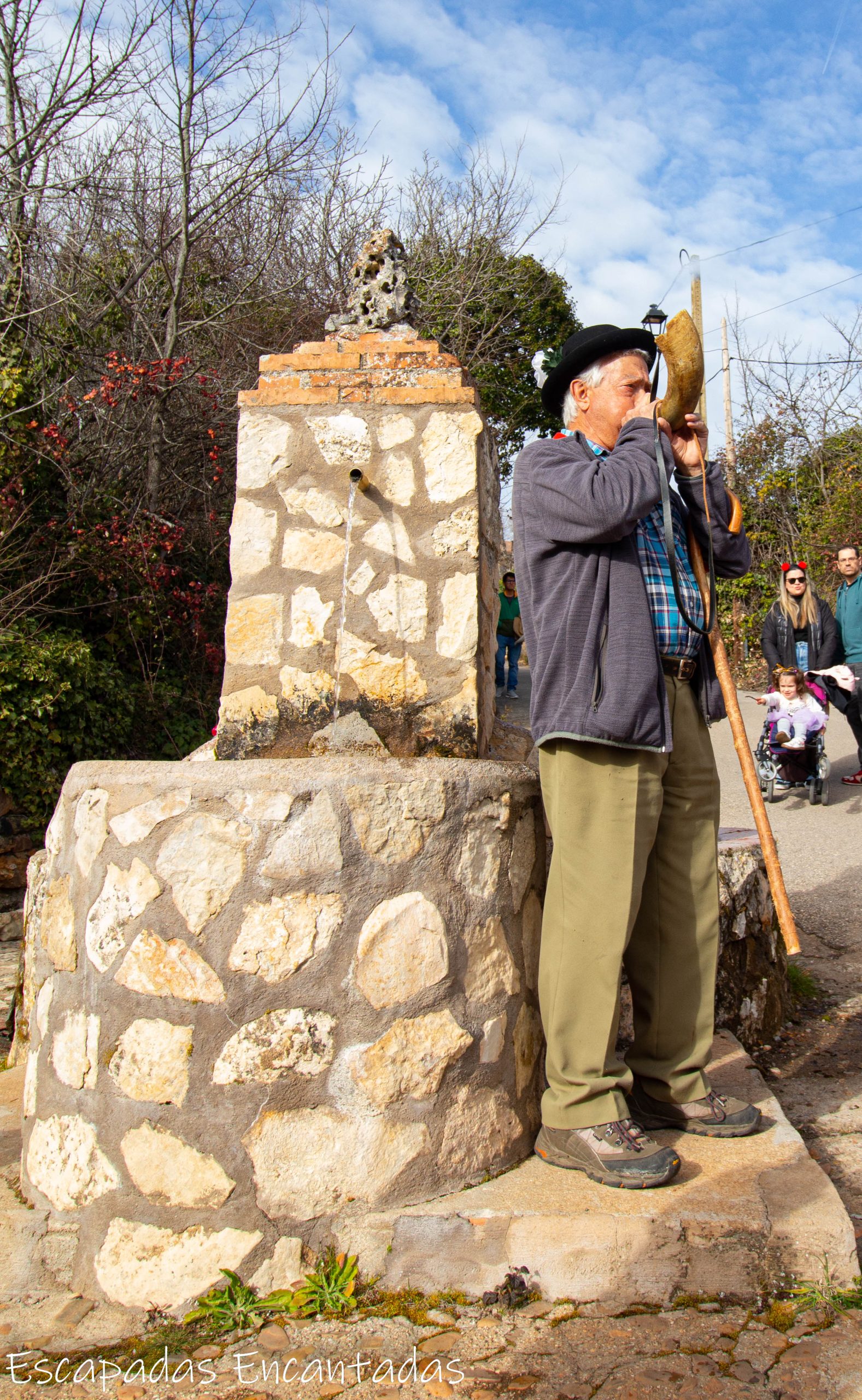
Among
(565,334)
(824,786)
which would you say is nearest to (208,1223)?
(824,786)

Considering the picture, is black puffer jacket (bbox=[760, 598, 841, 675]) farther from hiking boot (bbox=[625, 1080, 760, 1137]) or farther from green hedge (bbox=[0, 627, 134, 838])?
hiking boot (bbox=[625, 1080, 760, 1137])

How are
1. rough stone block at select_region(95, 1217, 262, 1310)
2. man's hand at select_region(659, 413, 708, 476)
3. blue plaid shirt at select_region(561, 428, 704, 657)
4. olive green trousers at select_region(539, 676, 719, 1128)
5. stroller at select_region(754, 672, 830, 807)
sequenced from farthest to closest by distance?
stroller at select_region(754, 672, 830, 807) < man's hand at select_region(659, 413, 708, 476) < blue plaid shirt at select_region(561, 428, 704, 657) < olive green trousers at select_region(539, 676, 719, 1128) < rough stone block at select_region(95, 1217, 262, 1310)

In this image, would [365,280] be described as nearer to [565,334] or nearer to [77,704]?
[77,704]

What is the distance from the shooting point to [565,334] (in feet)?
50.3

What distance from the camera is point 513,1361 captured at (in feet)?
5.90

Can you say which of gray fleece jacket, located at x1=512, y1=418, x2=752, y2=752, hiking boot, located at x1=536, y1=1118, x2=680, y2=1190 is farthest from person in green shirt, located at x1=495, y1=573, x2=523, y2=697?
hiking boot, located at x1=536, y1=1118, x2=680, y2=1190

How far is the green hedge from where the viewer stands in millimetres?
6820

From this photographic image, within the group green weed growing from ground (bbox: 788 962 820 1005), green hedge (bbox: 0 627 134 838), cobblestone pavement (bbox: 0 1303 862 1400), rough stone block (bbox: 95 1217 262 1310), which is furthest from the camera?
green hedge (bbox: 0 627 134 838)

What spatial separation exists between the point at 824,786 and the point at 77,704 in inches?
222

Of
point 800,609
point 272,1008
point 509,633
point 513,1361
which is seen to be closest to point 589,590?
point 272,1008

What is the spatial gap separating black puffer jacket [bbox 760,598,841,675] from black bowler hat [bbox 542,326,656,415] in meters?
6.02

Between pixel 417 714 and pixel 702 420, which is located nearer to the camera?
pixel 702 420

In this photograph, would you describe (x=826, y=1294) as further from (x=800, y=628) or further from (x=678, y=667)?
(x=800, y=628)

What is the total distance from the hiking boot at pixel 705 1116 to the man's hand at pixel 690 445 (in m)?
1.51
